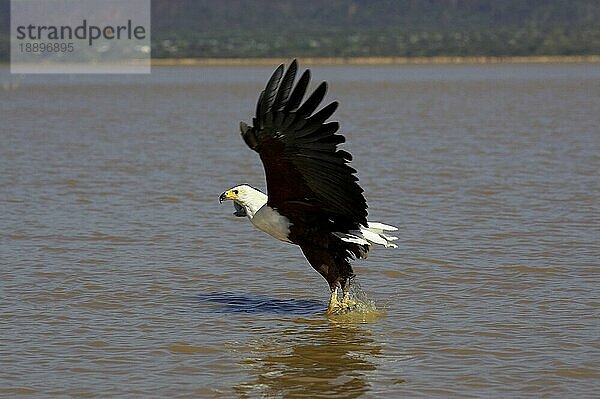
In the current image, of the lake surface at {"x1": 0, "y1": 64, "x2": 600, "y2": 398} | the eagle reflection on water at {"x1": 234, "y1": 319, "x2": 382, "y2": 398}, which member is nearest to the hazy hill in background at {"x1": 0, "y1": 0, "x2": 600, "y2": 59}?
the lake surface at {"x1": 0, "y1": 64, "x2": 600, "y2": 398}

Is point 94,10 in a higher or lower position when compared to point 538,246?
higher

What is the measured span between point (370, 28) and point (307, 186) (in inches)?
4961

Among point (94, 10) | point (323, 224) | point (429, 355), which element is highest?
point (94, 10)

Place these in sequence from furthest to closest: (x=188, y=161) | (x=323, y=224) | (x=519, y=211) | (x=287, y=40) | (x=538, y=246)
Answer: (x=287, y=40) < (x=188, y=161) < (x=519, y=211) < (x=538, y=246) < (x=323, y=224)

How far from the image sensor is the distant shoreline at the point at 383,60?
279 feet

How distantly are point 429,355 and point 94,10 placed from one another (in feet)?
455

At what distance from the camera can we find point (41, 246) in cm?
1082

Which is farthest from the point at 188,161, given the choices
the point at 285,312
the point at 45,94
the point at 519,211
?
the point at 45,94

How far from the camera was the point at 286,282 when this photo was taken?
31.1 ft

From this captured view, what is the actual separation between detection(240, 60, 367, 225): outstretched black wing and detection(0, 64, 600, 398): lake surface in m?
0.78

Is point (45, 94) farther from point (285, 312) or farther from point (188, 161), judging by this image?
point (285, 312)

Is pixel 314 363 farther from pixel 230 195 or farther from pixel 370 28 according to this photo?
pixel 370 28

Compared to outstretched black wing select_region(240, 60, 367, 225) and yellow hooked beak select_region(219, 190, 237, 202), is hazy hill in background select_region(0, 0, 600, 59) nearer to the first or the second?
yellow hooked beak select_region(219, 190, 237, 202)

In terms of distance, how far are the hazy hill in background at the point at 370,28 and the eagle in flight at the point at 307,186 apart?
79.5m
